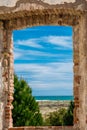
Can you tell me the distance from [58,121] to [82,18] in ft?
45.5

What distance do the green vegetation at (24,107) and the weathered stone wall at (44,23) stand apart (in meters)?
8.16

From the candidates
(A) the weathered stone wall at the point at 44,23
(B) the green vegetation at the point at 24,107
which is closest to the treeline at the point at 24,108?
(B) the green vegetation at the point at 24,107

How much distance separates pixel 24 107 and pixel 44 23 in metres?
9.01

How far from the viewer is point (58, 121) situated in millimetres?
21578

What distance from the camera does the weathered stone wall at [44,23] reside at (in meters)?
8.09

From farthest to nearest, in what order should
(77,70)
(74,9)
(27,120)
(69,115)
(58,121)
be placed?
(58,121) < (69,115) < (27,120) < (77,70) < (74,9)

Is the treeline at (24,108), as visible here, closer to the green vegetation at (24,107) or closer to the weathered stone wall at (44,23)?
the green vegetation at (24,107)

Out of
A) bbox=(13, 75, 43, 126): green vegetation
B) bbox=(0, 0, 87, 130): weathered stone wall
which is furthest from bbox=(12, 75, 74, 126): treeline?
bbox=(0, 0, 87, 130): weathered stone wall

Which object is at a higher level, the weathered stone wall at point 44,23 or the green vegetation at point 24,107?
the weathered stone wall at point 44,23

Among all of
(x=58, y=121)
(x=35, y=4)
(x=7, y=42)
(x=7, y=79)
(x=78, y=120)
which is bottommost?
(x=58, y=121)

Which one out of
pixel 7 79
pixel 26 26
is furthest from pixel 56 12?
pixel 7 79

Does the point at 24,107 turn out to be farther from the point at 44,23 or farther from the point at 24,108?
the point at 44,23

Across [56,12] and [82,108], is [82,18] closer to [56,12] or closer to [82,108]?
[56,12]

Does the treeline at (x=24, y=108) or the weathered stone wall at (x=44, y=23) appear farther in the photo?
the treeline at (x=24, y=108)
